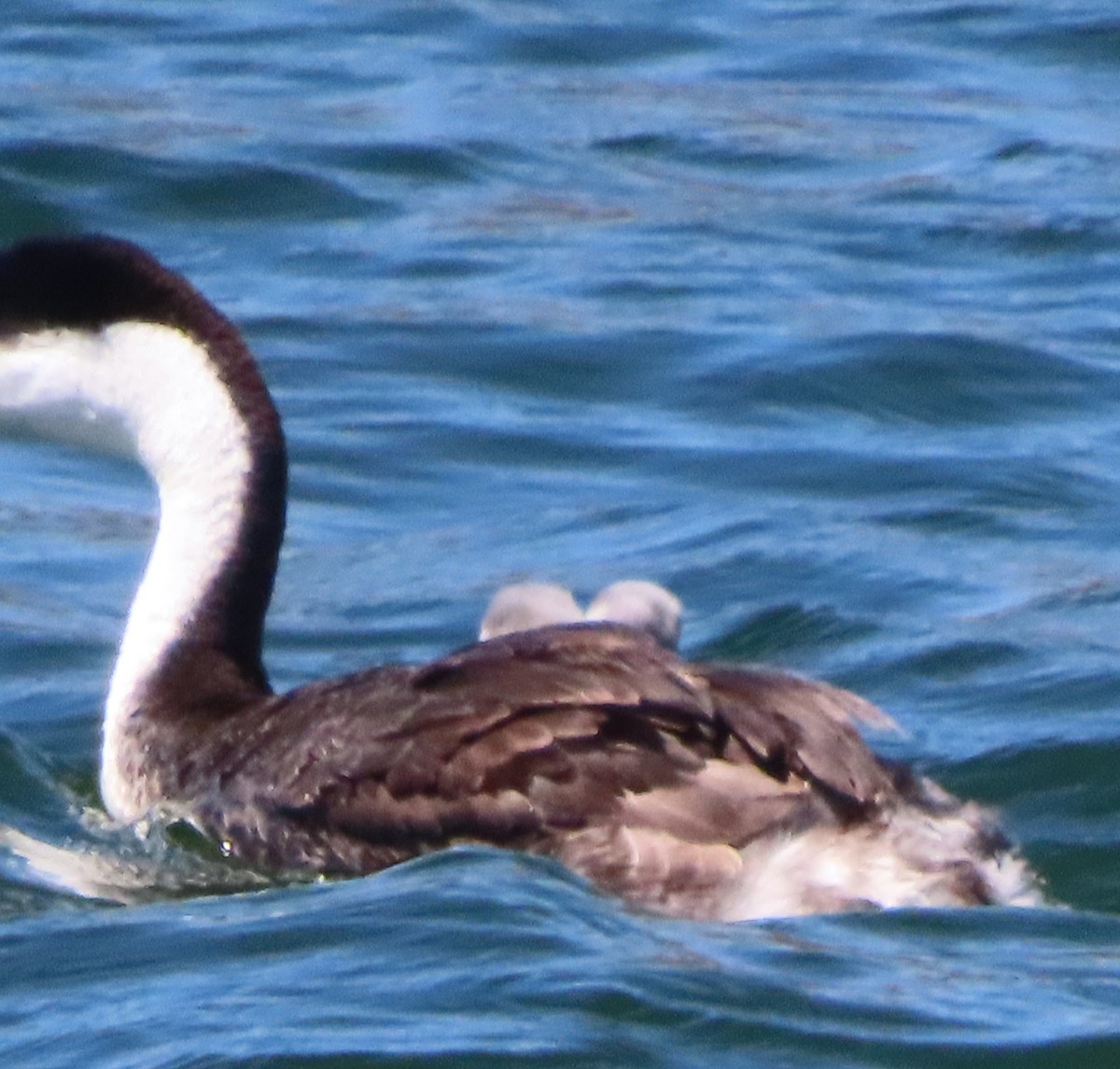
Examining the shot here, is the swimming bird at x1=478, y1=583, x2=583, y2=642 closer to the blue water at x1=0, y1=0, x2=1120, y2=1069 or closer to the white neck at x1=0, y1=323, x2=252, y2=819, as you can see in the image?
the blue water at x1=0, y1=0, x2=1120, y2=1069

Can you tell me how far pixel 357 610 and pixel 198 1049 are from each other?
3769mm

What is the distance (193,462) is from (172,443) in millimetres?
70

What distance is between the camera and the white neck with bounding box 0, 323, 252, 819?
21.3ft

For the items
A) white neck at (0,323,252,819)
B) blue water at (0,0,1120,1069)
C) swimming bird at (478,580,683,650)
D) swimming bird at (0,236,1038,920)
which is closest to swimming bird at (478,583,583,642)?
swimming bird at (478,580,683,650)

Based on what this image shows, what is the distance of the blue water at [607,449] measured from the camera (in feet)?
15.6

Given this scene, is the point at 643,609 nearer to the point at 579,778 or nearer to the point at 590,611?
the point at 590,611

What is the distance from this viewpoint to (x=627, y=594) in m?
7.11

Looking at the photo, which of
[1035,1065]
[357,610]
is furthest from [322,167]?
[1035,1065]

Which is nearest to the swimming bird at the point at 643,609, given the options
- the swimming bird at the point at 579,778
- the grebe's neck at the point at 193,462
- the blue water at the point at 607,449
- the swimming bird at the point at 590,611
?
the swimming bird at the point at 590,611

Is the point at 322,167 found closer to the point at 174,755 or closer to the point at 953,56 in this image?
the point at 953,56

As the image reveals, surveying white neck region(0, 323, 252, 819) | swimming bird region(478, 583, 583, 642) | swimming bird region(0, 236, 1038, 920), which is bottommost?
swimming bird region(478, 583, 583, 642)

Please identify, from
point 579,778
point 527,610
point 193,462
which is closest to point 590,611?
point 527,610

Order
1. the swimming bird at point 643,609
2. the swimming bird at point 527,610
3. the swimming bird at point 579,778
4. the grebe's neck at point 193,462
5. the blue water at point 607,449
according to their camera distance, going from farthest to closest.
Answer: the swimming bird at point 527,610, the swimming bird at point 643,609, the grebe's neck at point 193,462, the swimming bird at point 579,778, the blue water at point 607,449

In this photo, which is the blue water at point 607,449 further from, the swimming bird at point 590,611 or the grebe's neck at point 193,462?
the swimming bird at point 590,611
